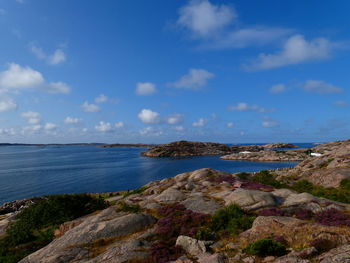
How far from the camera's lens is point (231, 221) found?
20.4 metres

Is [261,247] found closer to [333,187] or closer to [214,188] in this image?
[214,188]

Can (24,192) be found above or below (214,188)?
below

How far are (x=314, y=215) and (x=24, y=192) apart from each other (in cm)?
9394

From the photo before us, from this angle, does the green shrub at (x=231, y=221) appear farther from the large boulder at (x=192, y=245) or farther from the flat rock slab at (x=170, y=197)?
the flat rock slab at (x=170, y=197)

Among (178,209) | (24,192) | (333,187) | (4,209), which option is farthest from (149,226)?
(24,192)

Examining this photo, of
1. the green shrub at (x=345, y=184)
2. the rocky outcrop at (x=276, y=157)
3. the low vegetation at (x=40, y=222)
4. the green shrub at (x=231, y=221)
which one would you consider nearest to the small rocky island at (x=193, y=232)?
the green shrub at (x=231, y=221)

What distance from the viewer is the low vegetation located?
74.7 ft

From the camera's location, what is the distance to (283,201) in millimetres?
27234

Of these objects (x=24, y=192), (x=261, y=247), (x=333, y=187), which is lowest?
(x=24, y=192)

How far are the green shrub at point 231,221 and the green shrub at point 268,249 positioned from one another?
4.38 m

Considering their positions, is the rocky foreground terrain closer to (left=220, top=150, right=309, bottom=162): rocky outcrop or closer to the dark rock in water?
the dark rock in water

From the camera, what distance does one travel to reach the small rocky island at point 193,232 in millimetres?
14148

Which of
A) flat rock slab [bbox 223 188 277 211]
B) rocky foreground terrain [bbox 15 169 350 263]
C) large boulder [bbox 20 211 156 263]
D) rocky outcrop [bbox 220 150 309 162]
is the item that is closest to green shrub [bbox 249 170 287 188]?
rocky foreground terrain [bbox 15 169 350 263]

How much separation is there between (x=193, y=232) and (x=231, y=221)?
3.73 metres
